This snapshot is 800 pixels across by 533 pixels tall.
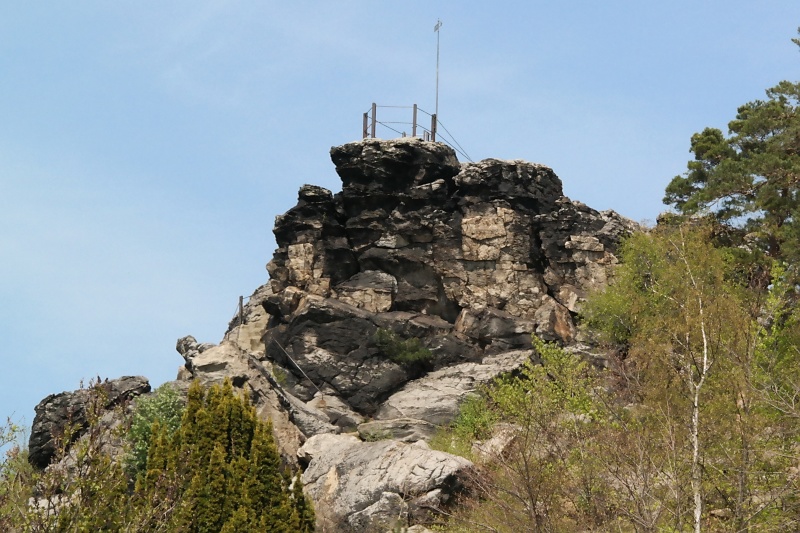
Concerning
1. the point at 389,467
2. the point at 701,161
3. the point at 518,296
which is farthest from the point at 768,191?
the point at 389,467

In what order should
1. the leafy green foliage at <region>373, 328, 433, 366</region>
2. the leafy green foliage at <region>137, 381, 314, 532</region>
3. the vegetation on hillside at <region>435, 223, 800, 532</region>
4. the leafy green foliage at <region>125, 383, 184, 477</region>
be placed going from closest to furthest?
the vegetation on hillside at <region>435, 223, 800, 532</region>
the leafy green foliage at <region>137, 381, 314, 532</region>
the leafy green foliage at <region>125, 383, 184, 477</region>
the leafy green foliage at <region>373, 328, 433, 366</region>

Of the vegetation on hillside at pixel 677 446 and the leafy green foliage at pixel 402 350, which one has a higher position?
the leafy green foliage at pixel 402 350

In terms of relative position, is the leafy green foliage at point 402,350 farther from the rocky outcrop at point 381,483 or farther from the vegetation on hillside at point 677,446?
the vegetation on hillside at point 677,446

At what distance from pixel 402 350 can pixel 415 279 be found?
5.55 metres

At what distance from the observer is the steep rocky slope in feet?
168

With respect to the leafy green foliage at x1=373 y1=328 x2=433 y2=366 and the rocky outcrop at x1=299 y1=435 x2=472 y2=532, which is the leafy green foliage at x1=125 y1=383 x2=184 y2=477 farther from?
the leafy green foliage at x1=373 y1=328 x2=433 y2=366

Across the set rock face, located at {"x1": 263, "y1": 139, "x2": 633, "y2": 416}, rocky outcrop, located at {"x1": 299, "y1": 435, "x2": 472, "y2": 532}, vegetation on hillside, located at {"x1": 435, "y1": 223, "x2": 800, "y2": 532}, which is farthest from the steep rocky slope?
vegetation on hillside, located at {"x1": 435, "y1": 223, "x2": 800, "y2": 532}

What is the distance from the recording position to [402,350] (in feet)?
172

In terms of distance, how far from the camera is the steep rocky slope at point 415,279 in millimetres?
51312

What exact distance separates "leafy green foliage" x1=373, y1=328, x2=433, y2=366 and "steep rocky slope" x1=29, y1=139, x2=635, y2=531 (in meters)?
0.25

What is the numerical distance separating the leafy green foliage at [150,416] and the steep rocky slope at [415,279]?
5.29 m

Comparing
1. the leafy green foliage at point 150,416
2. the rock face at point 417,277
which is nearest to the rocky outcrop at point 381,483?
the leafy green foliage at point 150,416

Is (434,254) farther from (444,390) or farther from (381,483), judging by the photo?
(381,483)

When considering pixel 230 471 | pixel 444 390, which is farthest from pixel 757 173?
pixel 230 471
